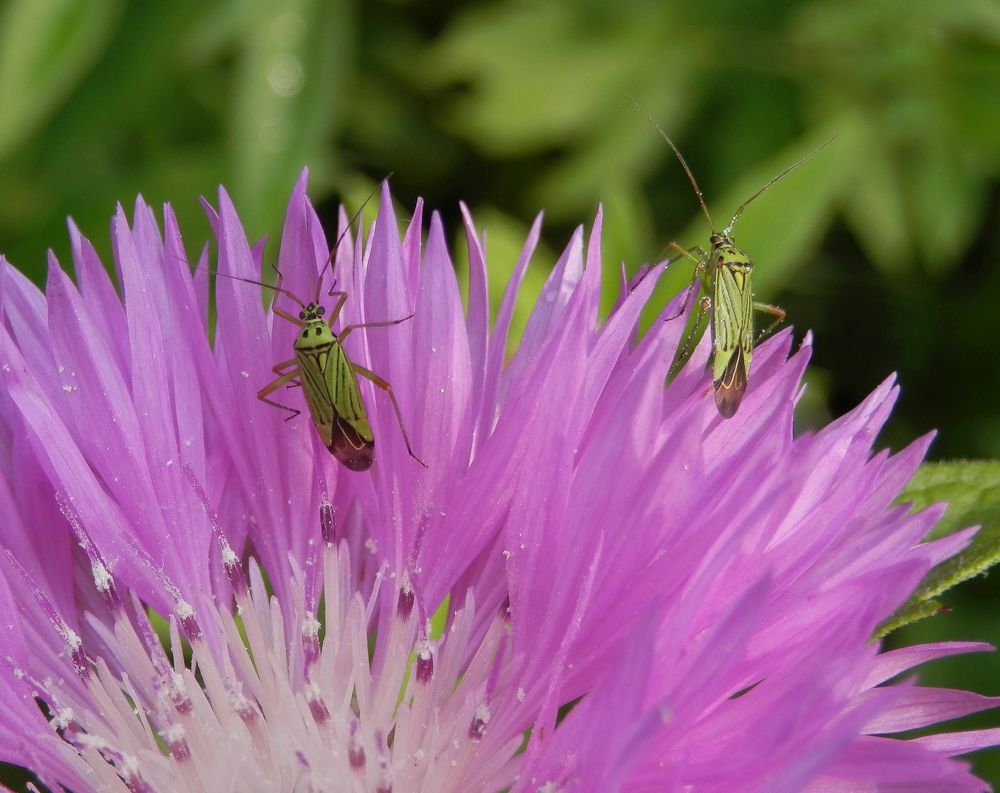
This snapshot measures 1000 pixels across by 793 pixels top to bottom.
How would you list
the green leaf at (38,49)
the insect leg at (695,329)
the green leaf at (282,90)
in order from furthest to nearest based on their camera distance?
1. the green leaf at (282,90)
2. the green leaf at (38,49)
3. the insect leg at (695,329)

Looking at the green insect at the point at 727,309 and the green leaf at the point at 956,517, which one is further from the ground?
the green insect at the point at 727,309

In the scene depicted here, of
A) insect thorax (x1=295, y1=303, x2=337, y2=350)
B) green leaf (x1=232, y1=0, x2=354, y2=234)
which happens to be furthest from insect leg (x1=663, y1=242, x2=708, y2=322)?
green leaf (x1=232, y1=0, x2=354, y2=234)

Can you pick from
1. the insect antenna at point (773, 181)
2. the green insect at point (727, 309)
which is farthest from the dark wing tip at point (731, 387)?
the insect antenna at point (773, 181)

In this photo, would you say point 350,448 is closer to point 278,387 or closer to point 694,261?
point 278,387

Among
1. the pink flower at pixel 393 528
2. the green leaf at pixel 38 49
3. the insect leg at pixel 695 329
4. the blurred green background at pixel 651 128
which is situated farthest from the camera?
the blurred green background at pixel 651 128

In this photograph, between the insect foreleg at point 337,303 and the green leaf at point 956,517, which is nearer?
the green leaf at point 956,517

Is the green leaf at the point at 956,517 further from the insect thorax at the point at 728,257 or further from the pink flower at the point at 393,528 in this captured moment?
the insect thorax at the point at 728,257

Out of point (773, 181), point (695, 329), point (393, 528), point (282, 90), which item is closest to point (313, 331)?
point (393, 528)
